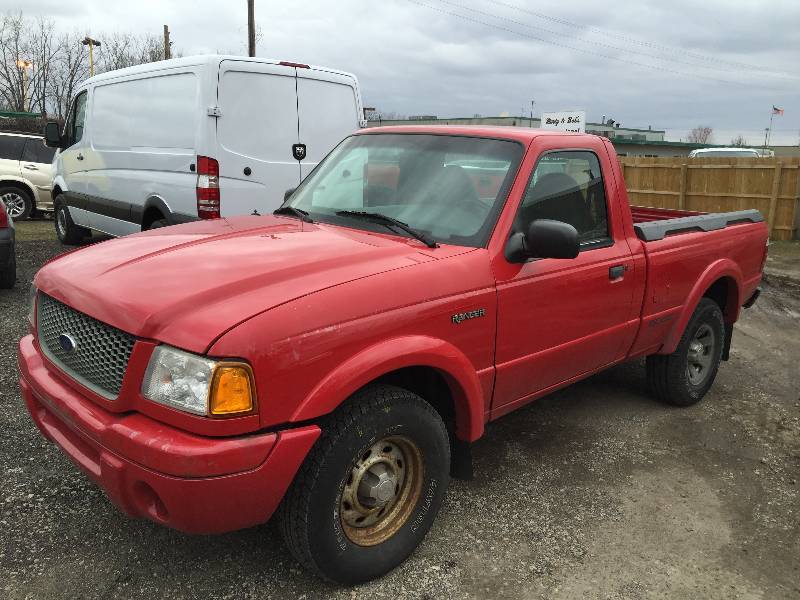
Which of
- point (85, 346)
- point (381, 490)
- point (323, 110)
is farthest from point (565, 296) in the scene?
point (323, 110)

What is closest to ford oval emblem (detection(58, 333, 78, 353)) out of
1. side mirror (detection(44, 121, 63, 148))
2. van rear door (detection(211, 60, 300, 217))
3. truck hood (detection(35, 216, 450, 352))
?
truck hood (detection(35, 216, 450, 352))

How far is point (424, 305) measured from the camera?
2.70 m

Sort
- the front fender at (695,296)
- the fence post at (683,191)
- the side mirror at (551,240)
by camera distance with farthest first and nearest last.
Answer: the fence post at (683,191), the front fender at (695,296), the side mirror at (551,240)

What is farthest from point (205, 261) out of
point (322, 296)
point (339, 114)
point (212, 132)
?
point (339, 114)

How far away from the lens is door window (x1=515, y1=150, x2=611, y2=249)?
3373mm

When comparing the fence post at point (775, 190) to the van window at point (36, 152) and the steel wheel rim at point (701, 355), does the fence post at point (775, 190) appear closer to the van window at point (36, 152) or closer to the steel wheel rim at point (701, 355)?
the steel wheel rim at point (701, 355)

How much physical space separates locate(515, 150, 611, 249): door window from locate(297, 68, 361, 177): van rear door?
3.74 m

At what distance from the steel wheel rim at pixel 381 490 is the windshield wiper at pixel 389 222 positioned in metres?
0.90

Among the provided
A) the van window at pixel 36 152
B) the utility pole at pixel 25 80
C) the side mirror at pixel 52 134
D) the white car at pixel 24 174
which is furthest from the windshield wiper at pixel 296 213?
the utility pole at pixel 25 80

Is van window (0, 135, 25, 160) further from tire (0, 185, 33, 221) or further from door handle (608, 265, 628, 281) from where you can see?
door handle (608, 265, 628, 281)

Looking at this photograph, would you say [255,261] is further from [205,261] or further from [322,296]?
[322,296]

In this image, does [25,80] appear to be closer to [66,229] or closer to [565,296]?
[66,229]

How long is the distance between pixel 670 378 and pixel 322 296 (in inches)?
125

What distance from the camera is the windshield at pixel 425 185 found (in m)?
3.22
